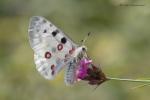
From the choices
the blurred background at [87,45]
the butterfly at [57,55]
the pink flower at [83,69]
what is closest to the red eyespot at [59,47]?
the butterfly at [57,55]

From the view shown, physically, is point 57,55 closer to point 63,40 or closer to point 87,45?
point 63,40

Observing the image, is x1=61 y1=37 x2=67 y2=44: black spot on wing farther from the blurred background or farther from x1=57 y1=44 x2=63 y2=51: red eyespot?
the blurred background

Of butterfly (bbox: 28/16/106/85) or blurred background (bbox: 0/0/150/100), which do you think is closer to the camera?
butterfly (bbox: 28/16/106/85)

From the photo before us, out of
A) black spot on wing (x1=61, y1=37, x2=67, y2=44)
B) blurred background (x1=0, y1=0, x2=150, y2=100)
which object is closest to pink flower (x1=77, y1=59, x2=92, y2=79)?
black spot on wing (x1=61, y1=37, x2=67, y2=44)

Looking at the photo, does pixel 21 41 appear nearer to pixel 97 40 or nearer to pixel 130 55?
pixel 97 40

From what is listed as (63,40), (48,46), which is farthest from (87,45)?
(63,40)

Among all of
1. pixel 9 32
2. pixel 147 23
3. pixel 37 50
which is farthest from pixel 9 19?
pixel 37 50

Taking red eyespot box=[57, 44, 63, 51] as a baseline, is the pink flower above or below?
below

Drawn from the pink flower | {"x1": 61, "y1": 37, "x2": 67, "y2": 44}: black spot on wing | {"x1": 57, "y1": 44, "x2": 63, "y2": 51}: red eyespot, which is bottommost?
the pink flower
